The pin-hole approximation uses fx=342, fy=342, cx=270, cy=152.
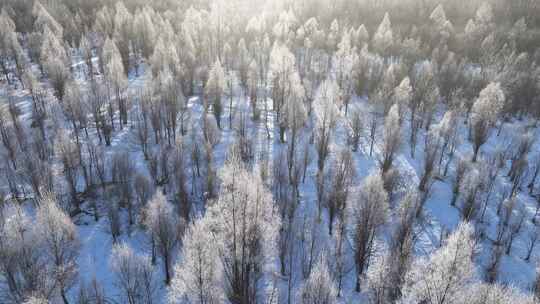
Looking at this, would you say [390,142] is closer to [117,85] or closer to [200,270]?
[200,270]

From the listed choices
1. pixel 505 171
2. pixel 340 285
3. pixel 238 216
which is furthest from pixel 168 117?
pixel 505 171

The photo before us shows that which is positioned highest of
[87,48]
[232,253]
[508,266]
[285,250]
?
[87,48]

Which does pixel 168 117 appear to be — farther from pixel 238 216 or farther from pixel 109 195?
pixel 238 216

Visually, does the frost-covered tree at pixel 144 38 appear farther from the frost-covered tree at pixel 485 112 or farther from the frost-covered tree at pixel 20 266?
the frost-covered tree at pixel 485 112

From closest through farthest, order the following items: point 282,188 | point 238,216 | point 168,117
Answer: point 238,216, point 282,188, point 168,117

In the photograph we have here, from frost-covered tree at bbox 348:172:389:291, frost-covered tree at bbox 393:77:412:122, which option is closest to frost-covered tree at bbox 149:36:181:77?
frost-covered tree at bbox 393:77:412:122

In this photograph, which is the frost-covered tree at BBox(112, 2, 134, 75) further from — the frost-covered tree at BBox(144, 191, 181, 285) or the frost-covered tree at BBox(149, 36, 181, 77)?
the frost-covered tree at BBox(144, 191, 181, 285)
